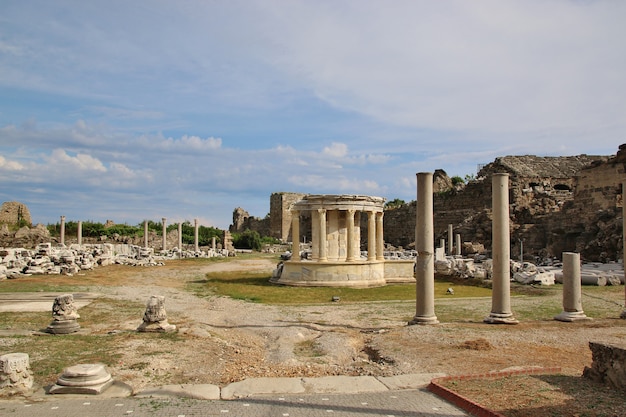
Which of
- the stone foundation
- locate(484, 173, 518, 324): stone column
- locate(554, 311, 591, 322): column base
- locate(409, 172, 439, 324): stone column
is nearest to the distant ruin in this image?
locate(554, 311, 591, 322): column base

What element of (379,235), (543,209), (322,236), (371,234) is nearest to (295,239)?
(322,236)

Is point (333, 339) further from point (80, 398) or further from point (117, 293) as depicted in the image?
point (117, 293)

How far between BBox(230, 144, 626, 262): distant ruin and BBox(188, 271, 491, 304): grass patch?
34.6 feet

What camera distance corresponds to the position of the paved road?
247 inches

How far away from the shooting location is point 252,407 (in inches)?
258

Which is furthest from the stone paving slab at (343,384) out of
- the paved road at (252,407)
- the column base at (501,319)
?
the column base at (501,319)

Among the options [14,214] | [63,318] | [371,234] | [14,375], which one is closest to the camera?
[14,375]

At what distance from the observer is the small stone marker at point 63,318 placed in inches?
430

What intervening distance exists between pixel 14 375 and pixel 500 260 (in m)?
10.4

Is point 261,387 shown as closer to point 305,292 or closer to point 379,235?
point 305,292

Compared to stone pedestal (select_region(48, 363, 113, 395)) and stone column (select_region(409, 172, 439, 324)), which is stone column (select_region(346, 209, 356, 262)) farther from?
stone pedestal (select_region(48, 363, 113, 395))

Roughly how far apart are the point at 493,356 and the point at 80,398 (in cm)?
637

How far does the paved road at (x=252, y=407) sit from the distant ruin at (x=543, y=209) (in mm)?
23375

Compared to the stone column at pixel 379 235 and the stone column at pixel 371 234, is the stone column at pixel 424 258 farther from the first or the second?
the stone column at pixel 379 235
